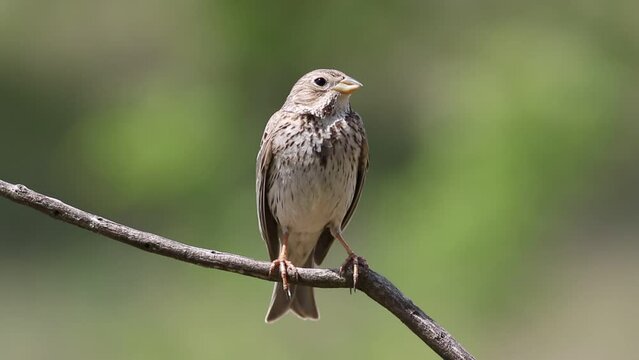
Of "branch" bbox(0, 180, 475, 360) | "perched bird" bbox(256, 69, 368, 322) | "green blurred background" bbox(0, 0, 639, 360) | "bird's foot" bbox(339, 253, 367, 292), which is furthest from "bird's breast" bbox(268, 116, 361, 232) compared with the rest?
"green blurred background" bbox(0, 0, 639, 360)

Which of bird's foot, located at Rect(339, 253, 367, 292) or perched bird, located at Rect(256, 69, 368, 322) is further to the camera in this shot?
perched bird, located at Rect(256, 69, 368, 322)

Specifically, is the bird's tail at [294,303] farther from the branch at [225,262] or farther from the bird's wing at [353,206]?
the branch at [225,262]

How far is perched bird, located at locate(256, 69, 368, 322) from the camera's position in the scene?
292 centimetres

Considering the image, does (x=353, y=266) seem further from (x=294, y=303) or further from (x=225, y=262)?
(x=294, y=303)

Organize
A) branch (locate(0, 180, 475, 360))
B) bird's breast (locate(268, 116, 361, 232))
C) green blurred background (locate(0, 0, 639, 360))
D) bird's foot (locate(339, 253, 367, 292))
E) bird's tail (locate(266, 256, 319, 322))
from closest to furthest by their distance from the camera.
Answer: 1. branch (locate(0, 180, 475, 360))
2. bird's foot (locate(339, 253, 367, 292))
3. bird's breast (locate(268, 116, 361, 232))
4. bird's tail (locate(266, 256, 319, 322))
5. green blurred background (locate(0, 0, 639, 360))

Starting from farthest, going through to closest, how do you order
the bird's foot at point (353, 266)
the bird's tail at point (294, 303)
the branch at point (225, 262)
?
the bird's tail at point (294, 303) < the bird's foot at point (353, 266) < the branch at point (225, 262)

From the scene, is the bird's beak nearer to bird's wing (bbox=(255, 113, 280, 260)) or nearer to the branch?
bird's wing (bbox=(255, 113, 280, 260))

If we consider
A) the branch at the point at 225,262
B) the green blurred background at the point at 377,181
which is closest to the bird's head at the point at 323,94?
the branch at the point at 225,262

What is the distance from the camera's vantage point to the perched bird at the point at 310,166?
2.92 meters

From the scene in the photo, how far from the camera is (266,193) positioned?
120 inches

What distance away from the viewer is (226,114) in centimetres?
564

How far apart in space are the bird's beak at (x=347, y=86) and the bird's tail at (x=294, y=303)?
1.53 ft

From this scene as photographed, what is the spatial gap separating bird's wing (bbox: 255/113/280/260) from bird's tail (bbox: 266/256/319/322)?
4.5 inches

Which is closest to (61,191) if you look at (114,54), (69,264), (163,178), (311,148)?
(69,264)
